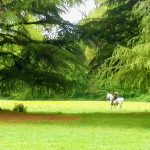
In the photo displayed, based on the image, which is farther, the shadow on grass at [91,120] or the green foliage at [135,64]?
the shadow on grass at [91,120]

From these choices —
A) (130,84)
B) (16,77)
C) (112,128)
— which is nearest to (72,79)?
(16,77)

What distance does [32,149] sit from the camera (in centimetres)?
1203

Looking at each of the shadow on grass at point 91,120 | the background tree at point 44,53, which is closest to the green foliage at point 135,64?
the shadow on grass at point 91,120

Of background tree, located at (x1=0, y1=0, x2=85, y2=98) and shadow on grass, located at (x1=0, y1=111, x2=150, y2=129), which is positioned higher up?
background tree, located at (x1=0, y1=0, x2=85, y2=98)

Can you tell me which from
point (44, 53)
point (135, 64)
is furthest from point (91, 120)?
point (44, 53)

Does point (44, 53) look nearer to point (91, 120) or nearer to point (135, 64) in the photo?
point (91, 120)

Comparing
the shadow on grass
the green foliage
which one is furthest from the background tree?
the green foliage

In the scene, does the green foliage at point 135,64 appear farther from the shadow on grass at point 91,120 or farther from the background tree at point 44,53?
the background tree at point 44,53

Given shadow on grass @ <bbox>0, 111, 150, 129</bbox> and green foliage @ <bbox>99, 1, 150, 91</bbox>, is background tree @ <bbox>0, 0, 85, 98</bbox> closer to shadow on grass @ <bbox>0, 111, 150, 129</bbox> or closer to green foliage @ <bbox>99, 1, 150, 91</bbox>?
shadow on grass @ <bbox>0, 111, 150, 129</bbox>

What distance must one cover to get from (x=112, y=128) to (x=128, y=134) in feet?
7.46

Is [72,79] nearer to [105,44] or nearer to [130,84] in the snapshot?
[105,44]

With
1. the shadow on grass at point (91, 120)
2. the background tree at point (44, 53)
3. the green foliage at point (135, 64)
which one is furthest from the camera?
the background tree at point (44, 53)

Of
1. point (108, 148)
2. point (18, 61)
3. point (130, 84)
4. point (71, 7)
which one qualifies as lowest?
point (108, 148)

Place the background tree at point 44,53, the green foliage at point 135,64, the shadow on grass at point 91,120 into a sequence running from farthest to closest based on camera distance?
the background tree at point 44,53 → the shadow on grass at point 91,120 → the green foliage at point 135,64
